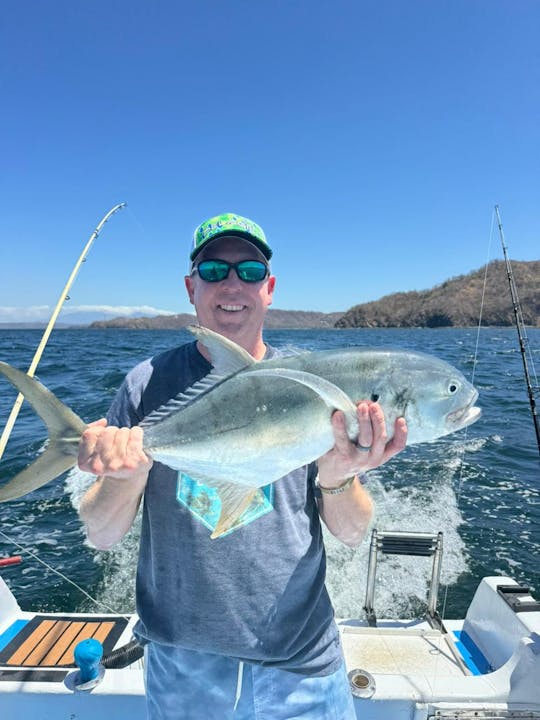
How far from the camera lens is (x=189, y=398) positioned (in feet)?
7.77

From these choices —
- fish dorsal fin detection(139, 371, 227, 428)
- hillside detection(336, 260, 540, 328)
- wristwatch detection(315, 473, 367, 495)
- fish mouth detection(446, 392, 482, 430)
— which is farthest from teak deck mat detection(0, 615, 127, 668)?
hillside detection(336, 260, 540, 328)

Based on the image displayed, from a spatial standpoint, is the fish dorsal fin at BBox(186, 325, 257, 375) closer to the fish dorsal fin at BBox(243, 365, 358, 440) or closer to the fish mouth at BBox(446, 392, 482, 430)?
the fish dorsal fin at BBox(243, 365, 358, 440)

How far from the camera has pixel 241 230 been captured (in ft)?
→ 8.95

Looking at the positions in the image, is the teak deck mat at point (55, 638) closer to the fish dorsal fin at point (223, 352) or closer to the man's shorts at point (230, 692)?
the man's shorts at point (230, 692)

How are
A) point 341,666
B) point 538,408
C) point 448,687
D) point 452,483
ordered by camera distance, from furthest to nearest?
point 538,408 → point 452,483 → point 448,687 → point 341,666

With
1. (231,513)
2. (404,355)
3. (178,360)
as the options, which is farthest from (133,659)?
(404,355)

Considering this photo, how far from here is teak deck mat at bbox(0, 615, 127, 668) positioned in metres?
4.08

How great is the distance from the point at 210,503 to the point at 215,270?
1.30 m

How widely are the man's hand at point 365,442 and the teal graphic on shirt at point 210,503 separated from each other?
391 millimetres

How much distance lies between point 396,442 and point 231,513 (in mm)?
852

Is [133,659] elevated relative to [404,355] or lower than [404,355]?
lower

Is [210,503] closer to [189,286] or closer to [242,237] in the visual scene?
[189,286]

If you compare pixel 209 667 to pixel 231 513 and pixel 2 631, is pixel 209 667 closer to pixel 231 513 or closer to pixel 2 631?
pixel 231 513

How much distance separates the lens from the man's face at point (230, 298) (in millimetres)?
2691
